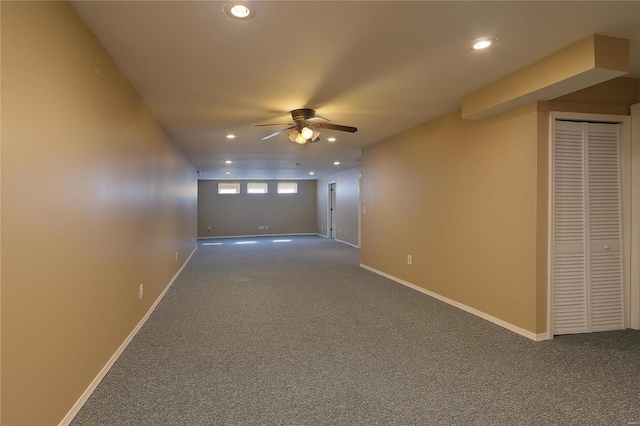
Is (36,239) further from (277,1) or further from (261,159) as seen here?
(261,159)

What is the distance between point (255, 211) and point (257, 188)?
2.93ft

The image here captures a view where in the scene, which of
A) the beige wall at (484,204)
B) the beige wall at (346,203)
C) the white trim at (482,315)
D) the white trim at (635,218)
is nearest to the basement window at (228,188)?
the beige wall at (346,203)

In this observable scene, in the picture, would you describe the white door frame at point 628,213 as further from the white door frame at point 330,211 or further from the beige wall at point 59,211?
the white door frame at point 330,211

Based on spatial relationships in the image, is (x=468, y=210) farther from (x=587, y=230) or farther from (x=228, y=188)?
(x=228, y=188)

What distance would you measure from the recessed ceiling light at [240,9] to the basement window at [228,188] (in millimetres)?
11145

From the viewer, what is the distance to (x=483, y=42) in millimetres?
2326

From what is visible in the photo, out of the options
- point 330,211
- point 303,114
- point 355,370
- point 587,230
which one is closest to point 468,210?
point 587,230

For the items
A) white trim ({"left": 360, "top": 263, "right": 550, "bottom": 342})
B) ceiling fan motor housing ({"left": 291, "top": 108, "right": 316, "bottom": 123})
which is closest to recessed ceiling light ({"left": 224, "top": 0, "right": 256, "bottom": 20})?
ceiling fan motor housing ({"left": 291, "top": 108, "right": 316, "bottom": 123})

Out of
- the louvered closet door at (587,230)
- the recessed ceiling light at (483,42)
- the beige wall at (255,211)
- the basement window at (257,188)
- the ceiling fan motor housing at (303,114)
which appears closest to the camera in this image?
the recessed ceiling light at (483,42)

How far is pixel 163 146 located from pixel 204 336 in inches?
106

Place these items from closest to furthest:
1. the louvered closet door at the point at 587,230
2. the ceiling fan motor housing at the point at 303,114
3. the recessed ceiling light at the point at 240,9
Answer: the recessed ceiling light at the point at 240,9 → the louvered closet door at the point at 587,230 → the ceiling fan motor housing at the point at 303,114

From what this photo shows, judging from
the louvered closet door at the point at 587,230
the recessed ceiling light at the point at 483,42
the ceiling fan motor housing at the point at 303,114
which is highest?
the recessed ceiling light at the point at 483,42

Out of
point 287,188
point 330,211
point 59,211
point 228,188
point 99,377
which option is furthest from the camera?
point 287,188

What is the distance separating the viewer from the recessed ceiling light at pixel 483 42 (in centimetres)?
229
